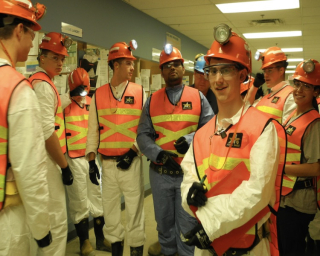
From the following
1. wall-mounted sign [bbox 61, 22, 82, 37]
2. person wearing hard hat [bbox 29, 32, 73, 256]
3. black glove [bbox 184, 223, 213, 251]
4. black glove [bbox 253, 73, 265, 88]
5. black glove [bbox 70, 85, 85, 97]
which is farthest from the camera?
black glove [bbox 253, 73, 265, 88]

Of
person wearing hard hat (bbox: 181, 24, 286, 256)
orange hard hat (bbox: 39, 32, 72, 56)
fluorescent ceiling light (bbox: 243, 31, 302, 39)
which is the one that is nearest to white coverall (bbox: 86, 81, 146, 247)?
orange hard hat (bbox: 39, 32, 72, 56)

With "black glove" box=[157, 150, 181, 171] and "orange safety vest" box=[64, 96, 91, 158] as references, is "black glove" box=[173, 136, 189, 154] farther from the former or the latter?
"orange safety vest" box=[64, 96, 91, 158]

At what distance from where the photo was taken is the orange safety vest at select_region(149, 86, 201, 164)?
9.46 ft

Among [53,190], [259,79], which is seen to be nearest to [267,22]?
[259,79]

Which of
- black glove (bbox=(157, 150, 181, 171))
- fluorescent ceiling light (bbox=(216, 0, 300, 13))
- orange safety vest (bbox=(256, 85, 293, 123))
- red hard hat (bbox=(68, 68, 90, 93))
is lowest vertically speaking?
black glove (bbox=(157, 150, 181, 171))

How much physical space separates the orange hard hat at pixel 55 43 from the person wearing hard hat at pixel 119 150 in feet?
1.52

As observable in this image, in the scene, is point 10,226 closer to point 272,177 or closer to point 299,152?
point 272,177

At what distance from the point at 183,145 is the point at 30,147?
1.32m

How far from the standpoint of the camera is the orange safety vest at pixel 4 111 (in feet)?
5.17

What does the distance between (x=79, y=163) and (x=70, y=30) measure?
4.93ft

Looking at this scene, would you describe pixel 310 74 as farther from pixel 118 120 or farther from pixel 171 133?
pixel 118 120

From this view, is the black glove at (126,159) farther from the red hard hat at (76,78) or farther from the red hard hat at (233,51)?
the red hard hat at (233,51)

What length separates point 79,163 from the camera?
12.2 feet

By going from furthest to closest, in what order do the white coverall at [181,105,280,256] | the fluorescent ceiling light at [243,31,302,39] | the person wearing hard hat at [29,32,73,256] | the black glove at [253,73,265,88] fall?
the fluorescent ceiling light at [243,31,302,39] < the black glove at [253,73,265,88] < the person wearing hard hat at [29,32,73,256] < the white coverall at [181,105,280,256]
